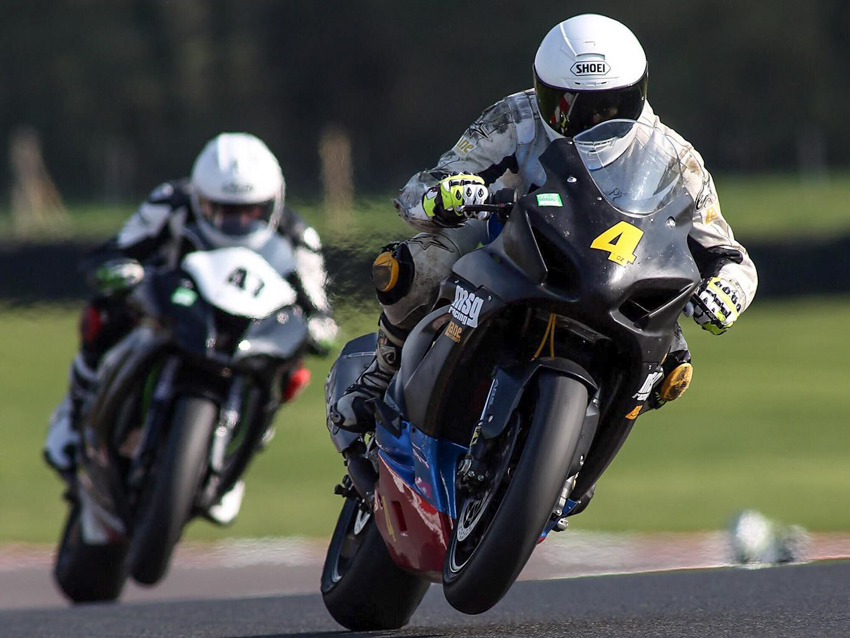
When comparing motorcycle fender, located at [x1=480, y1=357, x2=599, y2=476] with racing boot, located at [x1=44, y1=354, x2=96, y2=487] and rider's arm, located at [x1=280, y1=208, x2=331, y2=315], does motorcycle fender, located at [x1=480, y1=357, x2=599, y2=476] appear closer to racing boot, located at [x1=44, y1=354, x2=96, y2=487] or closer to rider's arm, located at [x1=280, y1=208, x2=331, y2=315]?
rider's arm, located at [x1=280, y1=208, x2=331, y2=315]

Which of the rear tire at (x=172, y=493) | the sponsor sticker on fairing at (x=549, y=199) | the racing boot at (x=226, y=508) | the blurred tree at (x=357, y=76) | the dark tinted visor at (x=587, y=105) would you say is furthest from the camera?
the blurred tree at (x=357, y=76)

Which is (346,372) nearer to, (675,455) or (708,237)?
(708,237)

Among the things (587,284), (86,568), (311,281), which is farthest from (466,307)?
(86,568)

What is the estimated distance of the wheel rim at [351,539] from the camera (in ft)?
17.3

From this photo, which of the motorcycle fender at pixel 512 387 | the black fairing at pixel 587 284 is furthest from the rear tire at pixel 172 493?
the motorcycle fender at pixel 512 387

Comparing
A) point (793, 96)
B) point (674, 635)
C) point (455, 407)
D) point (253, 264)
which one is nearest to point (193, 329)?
point (253, 264)

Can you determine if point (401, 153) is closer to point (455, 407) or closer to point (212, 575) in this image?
point (212, 575)

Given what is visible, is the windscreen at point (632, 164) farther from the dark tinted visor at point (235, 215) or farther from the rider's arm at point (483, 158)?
the dark tinted visor at point (235, 215)

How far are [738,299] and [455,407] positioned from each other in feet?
2.69

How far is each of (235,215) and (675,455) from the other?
6.93m

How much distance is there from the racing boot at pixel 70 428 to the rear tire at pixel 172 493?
130cm

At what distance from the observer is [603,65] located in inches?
179

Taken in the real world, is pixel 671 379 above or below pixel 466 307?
below

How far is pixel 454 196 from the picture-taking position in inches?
177
